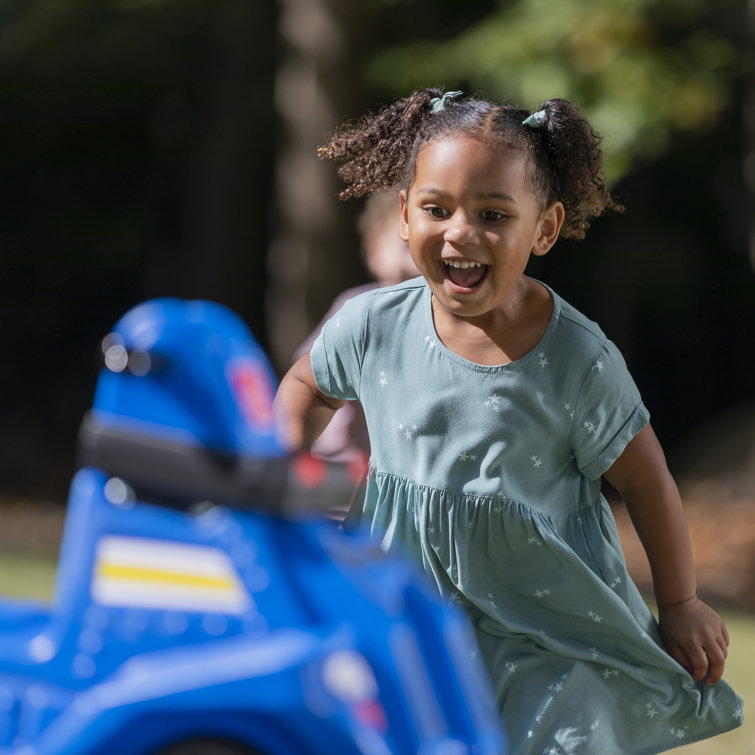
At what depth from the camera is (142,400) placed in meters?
1.57

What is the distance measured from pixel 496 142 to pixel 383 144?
511 millimetres

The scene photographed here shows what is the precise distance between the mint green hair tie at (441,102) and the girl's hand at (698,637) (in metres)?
1.20

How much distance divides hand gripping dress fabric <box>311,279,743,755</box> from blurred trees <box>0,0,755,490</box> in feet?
19.8

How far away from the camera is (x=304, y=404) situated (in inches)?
105

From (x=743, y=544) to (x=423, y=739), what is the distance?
8448mm

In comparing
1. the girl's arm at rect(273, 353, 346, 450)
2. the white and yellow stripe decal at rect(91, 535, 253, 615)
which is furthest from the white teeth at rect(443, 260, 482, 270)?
the white and yellow stripe decal at rect(91, 535, 253, 615)

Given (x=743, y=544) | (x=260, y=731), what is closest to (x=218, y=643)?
(x=260, y=731)

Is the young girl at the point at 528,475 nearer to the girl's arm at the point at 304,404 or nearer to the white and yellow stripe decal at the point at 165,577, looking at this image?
the girl's arm at the point at 304,404

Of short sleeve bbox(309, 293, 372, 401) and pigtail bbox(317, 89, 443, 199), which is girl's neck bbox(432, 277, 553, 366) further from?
pigtail bbox(317, 89, 443, 199)

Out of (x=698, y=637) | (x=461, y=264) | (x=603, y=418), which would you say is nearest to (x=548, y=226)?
(x=461, y=264)

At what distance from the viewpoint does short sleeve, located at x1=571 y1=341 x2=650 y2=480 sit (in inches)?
95.6

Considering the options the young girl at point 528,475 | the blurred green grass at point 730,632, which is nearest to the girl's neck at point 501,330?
the young girl at point 528,475

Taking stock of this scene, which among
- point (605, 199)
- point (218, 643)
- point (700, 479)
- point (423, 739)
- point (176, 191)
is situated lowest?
point (423, 739)

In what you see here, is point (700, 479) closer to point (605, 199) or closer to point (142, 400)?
point (605, 199)
